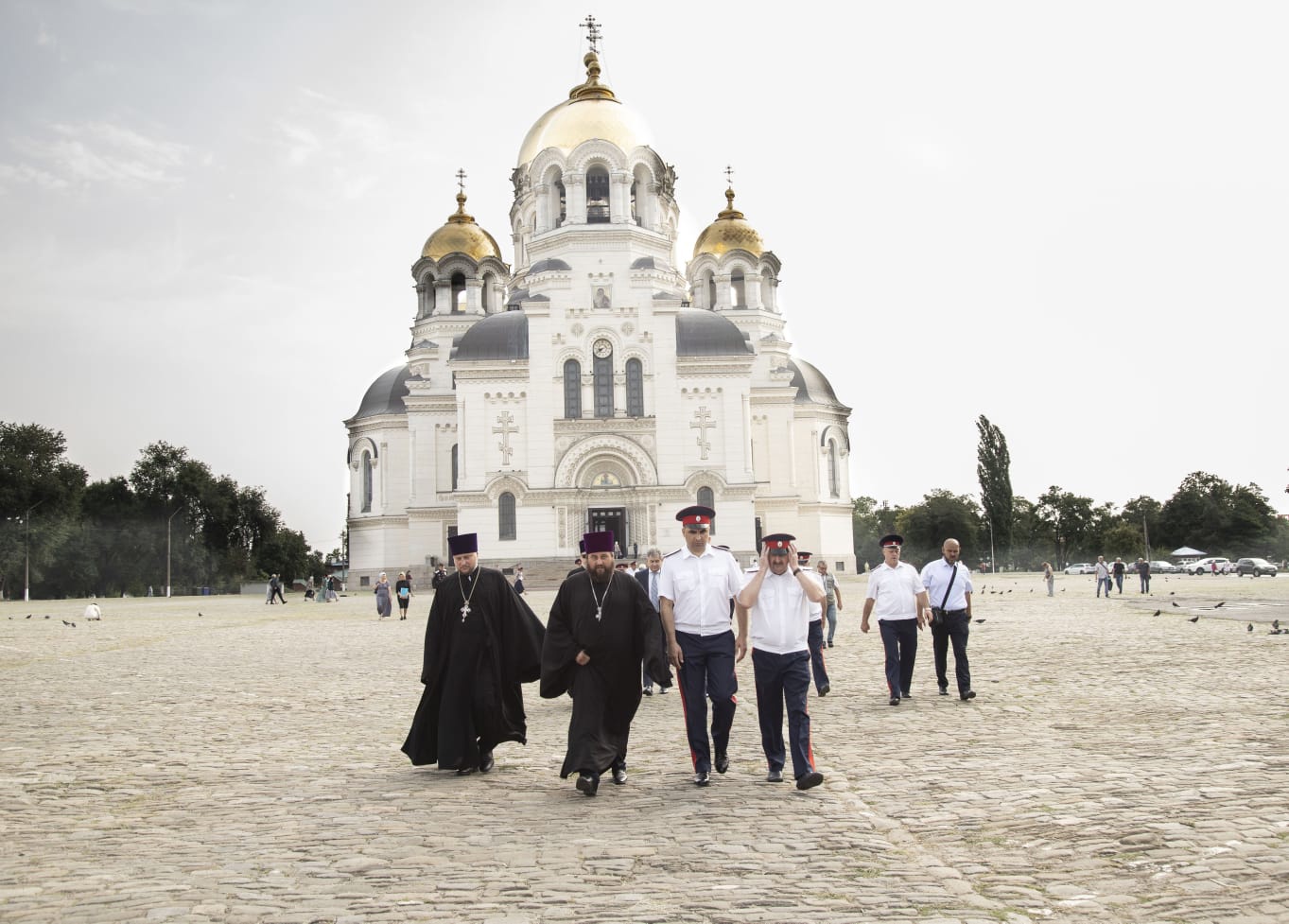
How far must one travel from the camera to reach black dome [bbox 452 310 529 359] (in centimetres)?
4866

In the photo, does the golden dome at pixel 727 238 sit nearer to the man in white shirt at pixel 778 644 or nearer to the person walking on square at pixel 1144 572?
the person walking on square at pixel 1144 572

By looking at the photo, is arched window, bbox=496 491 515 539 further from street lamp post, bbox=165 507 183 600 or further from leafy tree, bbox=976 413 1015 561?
leafy tree, bbox=976 413 1015 561

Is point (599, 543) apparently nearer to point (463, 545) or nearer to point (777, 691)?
point (463, 545)

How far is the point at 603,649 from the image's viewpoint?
26.0 ft

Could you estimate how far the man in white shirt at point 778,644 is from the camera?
785cm

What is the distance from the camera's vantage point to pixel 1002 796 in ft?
22.4

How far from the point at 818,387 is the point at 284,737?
52.8 m

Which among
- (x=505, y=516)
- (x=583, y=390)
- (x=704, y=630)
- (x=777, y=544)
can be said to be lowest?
(x=704, y=630)

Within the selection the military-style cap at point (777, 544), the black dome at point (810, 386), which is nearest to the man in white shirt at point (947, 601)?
the military-style cap at point (777, 544)

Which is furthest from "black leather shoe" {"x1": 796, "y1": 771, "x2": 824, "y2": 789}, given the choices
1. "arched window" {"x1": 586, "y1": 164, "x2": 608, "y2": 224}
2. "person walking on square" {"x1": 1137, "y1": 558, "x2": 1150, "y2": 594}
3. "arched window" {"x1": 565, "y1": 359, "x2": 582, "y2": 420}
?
"arched window" {"x1": 586, "y1": 164, "x2": 608, "y2": 224}

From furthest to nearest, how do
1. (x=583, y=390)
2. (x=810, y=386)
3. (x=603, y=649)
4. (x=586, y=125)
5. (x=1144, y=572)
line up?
(x=810, y=386), (x=586, y=125), (x=583, y=390), (x=1144, y=572), (x=603, y=649)

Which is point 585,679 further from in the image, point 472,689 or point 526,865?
point 526,865

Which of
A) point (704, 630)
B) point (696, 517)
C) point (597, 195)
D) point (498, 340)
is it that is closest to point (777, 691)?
point (704, 630)

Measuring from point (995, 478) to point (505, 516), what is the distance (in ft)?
128
